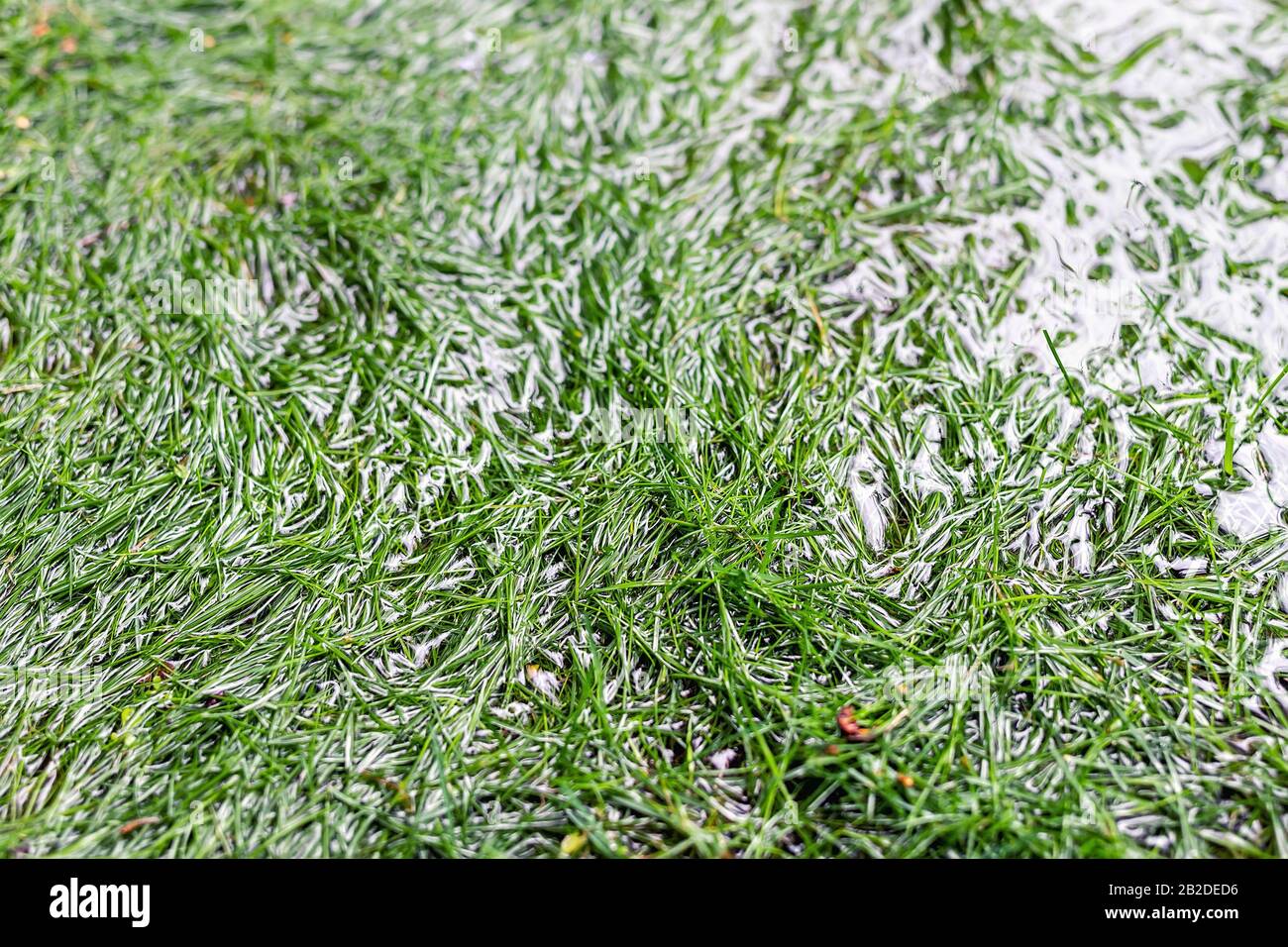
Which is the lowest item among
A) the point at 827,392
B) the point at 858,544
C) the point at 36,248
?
the point at 858,544

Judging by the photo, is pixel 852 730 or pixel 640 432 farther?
pixel 640 432

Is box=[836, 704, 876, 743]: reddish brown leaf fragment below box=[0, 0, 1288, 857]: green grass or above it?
below

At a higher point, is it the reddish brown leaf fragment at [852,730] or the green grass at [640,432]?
the green grass at [640,432]

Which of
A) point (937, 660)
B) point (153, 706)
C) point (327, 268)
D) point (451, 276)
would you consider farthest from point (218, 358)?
point (937, 660)

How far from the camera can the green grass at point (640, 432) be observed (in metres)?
1.88

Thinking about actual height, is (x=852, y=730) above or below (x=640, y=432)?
below

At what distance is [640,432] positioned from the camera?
2314 mm

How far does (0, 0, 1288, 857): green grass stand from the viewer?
188 cm

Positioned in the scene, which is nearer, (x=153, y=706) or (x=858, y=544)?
(x=153, y=706)

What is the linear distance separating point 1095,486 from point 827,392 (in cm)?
67

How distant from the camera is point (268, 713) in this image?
1.96m
